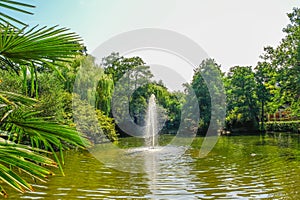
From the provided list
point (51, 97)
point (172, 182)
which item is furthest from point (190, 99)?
point (172, 182)

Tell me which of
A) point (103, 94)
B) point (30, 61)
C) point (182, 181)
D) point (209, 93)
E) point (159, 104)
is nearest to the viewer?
point (30, 61)

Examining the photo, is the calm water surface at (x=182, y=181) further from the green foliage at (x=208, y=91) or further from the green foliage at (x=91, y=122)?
the green foliage at (x=208, y=91)

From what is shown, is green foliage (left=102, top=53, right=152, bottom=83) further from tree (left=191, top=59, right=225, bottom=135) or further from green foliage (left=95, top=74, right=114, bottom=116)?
green foliage (left=95, top=74, right=114, bottom=116)

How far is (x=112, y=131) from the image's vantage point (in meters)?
22.2

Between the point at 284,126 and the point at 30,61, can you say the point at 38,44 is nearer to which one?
the point at 30,61

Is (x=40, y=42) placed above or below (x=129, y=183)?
above

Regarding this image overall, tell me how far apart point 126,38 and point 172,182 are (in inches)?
781

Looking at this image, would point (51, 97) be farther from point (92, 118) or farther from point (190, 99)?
point (190, 99)

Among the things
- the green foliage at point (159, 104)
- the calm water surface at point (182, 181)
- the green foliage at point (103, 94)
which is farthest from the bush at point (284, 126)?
the calm water surface at point (182, 181)

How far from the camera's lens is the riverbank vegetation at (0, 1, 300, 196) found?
1.15 m

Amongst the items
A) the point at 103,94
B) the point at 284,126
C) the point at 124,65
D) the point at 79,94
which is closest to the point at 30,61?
the point at 79,94

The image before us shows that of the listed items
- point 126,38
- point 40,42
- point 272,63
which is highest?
point 126,38

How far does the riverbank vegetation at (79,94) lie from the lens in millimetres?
1154

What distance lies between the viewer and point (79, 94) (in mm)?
20969
